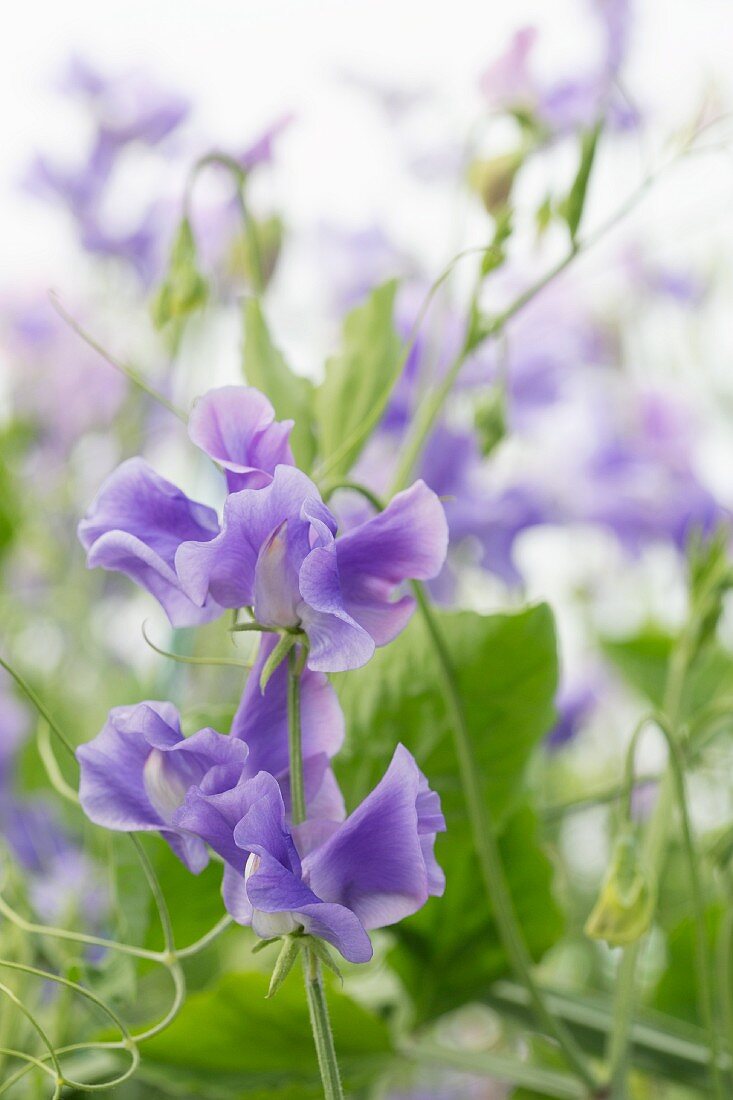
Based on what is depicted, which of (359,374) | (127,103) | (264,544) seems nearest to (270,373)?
(359,374)

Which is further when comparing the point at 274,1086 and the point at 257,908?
the point at 274,1086

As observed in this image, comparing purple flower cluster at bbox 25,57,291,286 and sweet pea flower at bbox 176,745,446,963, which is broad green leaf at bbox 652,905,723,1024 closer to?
sweet pea flower at bbox 176,745,446,963

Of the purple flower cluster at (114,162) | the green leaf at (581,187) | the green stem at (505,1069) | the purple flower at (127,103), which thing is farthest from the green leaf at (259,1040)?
the purple flower at (127,103)

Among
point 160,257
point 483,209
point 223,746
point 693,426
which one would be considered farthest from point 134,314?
point 223,746

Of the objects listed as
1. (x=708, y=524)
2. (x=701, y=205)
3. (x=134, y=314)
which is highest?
(x=701, y=205)

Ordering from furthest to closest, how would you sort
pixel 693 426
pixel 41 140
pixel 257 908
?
pixel 41 140, pixel 693 426, pixel 257 908

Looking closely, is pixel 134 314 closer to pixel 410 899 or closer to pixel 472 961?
pixel 472 961

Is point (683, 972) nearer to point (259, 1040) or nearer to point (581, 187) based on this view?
point (259, 1040)

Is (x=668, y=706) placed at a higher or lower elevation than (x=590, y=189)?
lower
